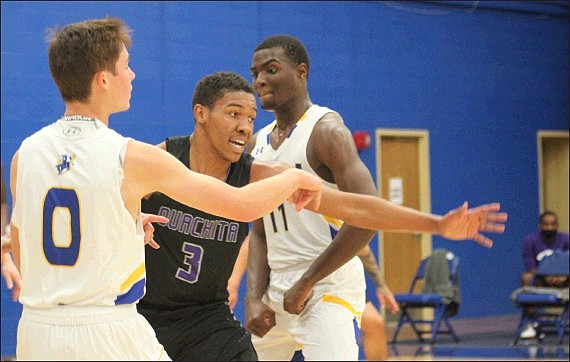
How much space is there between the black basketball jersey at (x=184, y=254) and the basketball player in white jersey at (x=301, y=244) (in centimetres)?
64

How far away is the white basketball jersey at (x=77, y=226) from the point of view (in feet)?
9.25

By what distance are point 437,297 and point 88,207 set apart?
30.7 feet

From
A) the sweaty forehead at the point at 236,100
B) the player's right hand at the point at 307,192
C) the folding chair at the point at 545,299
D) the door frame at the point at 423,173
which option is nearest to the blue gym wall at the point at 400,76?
the door frame at the point at 423,173

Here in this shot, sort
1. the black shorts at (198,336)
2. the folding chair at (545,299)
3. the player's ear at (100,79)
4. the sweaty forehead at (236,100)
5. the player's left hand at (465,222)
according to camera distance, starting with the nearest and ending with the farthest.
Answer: the player's ear at (100,79) → the player's left hand at (465,222) → the black shorts at (198,336) → the sweaty forehead at (236,100) → the folding chair at (545,299)

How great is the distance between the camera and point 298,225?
16.0ft

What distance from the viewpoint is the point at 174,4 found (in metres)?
11.9

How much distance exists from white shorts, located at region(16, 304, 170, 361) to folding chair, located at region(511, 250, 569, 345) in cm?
923

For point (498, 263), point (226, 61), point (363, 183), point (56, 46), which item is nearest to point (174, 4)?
point (226, 61)

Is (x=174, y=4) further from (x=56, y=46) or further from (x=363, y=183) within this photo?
(x=56, y=46)

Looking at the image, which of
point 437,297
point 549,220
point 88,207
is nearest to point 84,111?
point 88,207

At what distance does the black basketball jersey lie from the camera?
4066mm

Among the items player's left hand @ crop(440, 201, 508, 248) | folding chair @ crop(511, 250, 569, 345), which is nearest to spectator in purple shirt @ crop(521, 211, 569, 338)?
folding chair @ crop(511, 250, 569, 345)

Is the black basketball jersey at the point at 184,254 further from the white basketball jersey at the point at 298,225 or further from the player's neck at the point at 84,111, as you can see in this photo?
the player's neck at the point at 84,111

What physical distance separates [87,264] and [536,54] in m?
14.3
